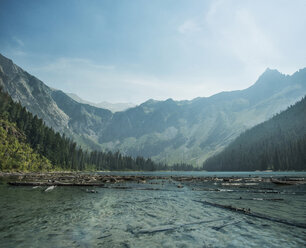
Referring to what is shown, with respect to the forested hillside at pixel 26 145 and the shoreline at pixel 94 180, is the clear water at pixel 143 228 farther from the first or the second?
the forested hillside at pixel 26 145

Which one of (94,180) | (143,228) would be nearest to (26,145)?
(94,180)

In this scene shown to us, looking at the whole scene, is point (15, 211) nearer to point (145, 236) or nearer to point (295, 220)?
point (145, 236)

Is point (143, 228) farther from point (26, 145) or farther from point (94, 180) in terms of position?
point (26, 145)

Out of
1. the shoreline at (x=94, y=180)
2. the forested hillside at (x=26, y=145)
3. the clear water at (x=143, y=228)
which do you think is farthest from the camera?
the forested hillside at (x=26, y=145)

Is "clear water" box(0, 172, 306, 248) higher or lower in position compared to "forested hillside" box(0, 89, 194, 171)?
lower

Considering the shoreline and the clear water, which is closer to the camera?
the clear water

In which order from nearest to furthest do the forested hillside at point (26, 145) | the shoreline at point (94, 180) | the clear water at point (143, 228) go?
1. the clear water at point (143, 228)
2. the shoreline at point (94, 180)
3. the forested hillside at point (26, 145)

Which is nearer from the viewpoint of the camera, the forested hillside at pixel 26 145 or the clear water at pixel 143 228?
the clear water at pixel 143 228

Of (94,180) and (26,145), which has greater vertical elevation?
(26,145)

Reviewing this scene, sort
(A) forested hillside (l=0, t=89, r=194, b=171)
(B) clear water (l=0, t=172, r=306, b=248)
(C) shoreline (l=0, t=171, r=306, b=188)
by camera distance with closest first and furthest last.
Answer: (B) clear water (l=0, t=172, r=306, b=248)
(C) shoreline (l=0, t=171, r=306, b=188)
(A) forested hillside (l=0, t=89, r=194, b=171)

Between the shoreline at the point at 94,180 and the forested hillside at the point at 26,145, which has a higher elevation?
the forested hillside at the point at 26,145

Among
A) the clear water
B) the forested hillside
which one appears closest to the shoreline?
the forested hillside

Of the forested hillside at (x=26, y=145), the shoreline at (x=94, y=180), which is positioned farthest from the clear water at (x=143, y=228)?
the forested hillside at (x=26, y=145)

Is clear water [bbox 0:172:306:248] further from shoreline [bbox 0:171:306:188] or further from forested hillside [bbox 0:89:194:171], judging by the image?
forested hillside [bbox 0:89:194:171]
